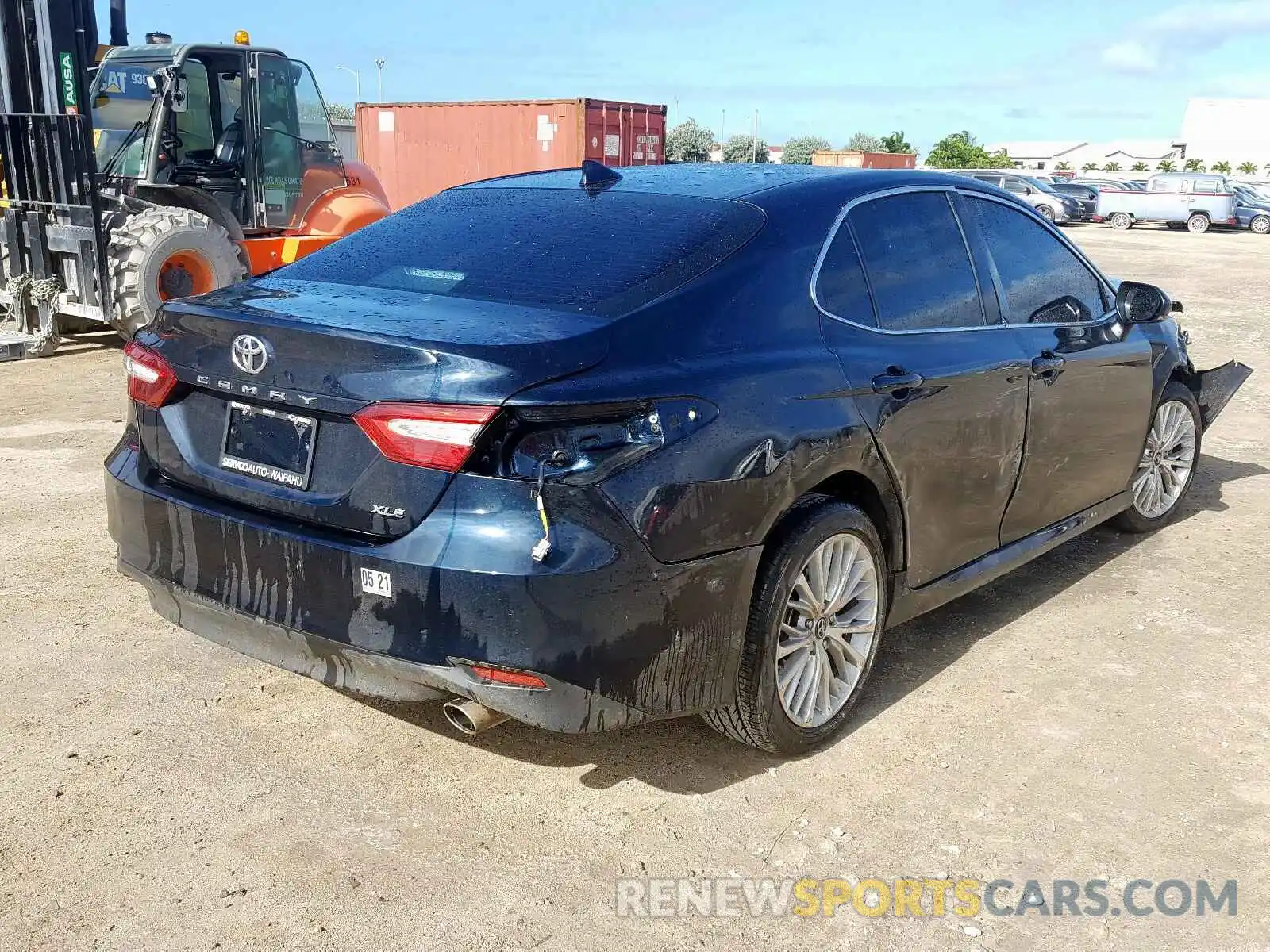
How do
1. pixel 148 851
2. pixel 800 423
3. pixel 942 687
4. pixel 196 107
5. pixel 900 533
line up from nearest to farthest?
pixel 148 851 < pixel 800 423 < pixel 900 533 < pixel 942 687 < pixel 196 107

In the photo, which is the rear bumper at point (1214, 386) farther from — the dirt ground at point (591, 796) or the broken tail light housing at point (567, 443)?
the broken tail light housing at point (567, 443)

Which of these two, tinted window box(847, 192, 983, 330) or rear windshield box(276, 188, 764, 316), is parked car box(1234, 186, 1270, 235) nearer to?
tinted window box(847, 192, 983, 330)

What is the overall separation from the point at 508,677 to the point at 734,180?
1931 mm

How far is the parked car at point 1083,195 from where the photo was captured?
37.6m

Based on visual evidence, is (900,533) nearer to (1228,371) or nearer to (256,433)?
(256,433)

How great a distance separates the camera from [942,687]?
4.07m

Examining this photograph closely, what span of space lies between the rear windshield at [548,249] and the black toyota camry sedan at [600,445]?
1cm

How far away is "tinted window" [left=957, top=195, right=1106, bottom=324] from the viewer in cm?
434

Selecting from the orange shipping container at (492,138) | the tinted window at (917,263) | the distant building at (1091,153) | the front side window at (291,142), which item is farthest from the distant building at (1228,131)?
the tinted window at (917,263)

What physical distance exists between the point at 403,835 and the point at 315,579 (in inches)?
29.0

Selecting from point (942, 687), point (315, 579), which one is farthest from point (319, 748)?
point (942, 687)

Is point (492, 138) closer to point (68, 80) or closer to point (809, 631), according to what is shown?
point (68, 80)

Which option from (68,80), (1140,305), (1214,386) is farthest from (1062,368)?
(68,80)

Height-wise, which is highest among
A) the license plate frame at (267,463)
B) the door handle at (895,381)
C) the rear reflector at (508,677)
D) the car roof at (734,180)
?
the car roof at (734,180)
